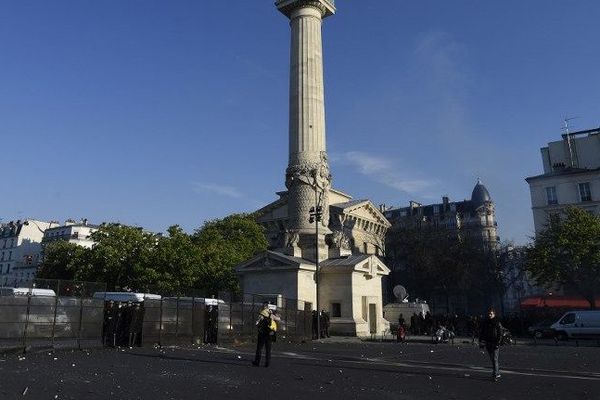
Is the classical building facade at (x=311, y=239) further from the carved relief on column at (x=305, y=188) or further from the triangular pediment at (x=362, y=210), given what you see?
the triangular pediment at (x=362, y=210)

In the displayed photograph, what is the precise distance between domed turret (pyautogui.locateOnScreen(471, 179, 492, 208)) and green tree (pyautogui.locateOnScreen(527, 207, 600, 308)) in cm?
6248

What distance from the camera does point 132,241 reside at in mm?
43812

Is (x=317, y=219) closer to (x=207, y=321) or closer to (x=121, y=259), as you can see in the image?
(x=207, y=321)

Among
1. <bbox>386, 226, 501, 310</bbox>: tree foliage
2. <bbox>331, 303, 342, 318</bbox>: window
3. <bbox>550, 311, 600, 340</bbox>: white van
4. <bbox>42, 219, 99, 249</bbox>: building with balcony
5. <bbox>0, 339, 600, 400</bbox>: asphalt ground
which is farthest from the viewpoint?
<bbox>42, 219, 99, 249</bbox>: building with balcony

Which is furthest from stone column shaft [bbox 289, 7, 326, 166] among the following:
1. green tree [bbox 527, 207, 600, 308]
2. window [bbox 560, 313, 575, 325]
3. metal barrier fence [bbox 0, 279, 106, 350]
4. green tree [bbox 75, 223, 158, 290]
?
green tree [bbox 527, 207, 600, 308]

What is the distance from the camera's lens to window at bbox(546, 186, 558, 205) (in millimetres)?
55938

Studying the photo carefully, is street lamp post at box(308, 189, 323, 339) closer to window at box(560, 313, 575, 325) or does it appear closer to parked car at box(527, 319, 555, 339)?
parked car at box(527, 319, 555, 339)

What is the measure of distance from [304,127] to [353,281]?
11.0m

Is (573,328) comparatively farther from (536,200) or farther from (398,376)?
(536,200)

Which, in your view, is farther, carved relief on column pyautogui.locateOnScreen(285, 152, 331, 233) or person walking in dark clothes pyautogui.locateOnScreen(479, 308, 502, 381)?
carved relief on column pyautogui.locateOnScreen(285, 152, 331, 233)


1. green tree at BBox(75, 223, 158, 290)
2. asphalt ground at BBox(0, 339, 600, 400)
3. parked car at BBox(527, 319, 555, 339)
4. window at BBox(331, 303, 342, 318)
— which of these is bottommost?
asphalt ground at BBox(0, 339, 600, 400)

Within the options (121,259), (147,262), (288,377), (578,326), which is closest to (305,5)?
(147,262)

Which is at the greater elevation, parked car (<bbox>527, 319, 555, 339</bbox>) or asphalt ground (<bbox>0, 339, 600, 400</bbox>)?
parked car (<bbox>527, 319, 555, 339</bbox>)

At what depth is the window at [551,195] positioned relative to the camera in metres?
55.9
